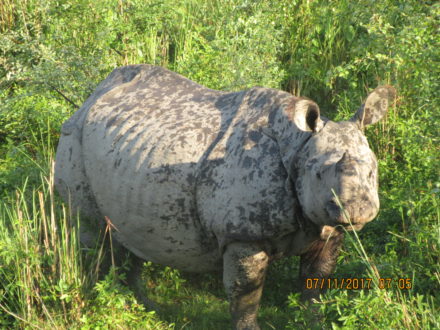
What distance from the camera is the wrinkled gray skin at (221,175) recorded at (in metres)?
4.01

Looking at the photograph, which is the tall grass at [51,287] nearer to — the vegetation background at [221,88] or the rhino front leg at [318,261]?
the vegetation background at [221,88]

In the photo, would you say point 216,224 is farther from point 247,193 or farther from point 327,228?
point 327,228

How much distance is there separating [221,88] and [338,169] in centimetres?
363

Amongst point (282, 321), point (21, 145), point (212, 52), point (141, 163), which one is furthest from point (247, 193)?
point (21, 145)

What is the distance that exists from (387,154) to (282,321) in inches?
86.7

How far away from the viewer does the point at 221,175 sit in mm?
4383

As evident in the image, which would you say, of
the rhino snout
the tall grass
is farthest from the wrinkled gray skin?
the tall grass

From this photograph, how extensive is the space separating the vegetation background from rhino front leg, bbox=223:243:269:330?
271 mm

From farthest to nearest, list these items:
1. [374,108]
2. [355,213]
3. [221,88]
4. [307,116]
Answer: [221,88], [374,108], [307,116], [355,213]

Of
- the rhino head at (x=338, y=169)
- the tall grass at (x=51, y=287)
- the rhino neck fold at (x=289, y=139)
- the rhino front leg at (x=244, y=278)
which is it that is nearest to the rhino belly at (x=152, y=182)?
the rhino front leg at (x=244, y=278)

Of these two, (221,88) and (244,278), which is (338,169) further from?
(221,88)

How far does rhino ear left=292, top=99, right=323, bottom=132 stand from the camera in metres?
4.02
